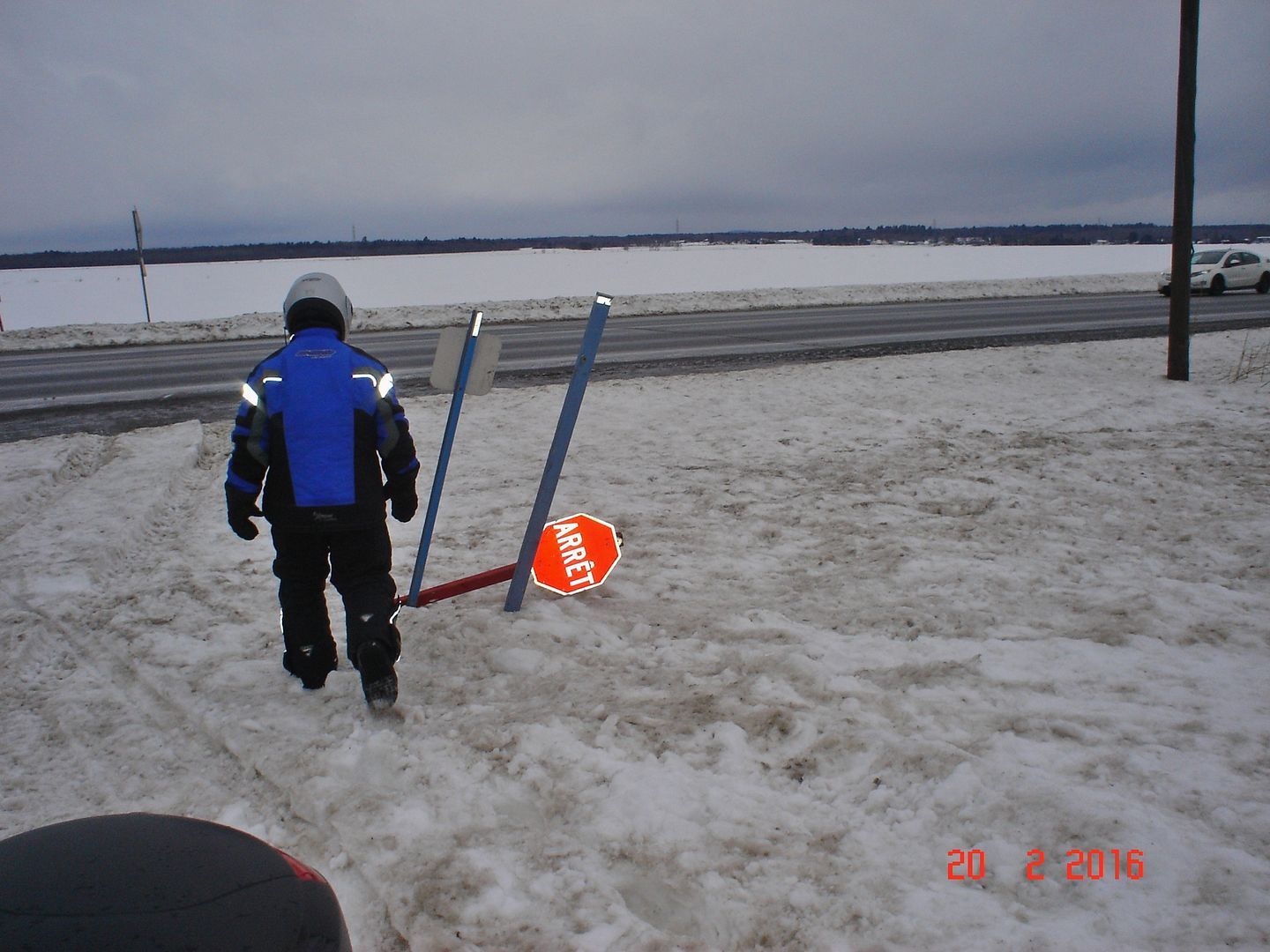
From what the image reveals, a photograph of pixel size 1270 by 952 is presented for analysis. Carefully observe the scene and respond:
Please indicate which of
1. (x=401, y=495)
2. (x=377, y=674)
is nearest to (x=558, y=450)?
(x=401, y=495)

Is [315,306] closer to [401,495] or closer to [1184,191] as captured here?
[401,495]

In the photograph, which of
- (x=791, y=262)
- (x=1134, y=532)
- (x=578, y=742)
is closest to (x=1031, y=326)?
(x=1134, y=532)

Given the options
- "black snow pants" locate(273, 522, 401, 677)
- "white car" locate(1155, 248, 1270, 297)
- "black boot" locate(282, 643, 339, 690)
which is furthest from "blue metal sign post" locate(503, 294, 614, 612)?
"white car" locate(1155, 248, 1270, 297)

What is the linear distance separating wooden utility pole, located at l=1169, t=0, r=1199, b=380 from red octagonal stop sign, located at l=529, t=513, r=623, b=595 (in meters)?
Result: 8.08

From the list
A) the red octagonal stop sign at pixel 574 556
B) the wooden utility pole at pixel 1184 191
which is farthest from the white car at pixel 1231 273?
the red octagonal stop sign at pixel 574 556

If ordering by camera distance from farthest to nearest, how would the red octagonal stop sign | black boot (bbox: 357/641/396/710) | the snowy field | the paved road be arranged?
the snowy field, the paved road, the red octagonal stop sign, black boot (bbox: 357/641/396/710)

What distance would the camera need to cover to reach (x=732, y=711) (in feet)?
11.1

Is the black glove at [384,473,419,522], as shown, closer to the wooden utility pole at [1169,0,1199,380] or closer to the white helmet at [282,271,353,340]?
the white helmet at [282,271,353,340]

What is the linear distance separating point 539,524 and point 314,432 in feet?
4.40

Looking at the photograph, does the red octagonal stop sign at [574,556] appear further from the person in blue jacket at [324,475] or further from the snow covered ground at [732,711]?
the person in blue jacket at [324,475]

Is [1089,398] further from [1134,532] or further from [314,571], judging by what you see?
[314,571]

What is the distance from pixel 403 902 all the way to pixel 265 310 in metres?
26.7

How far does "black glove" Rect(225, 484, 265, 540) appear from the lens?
3.32 m
